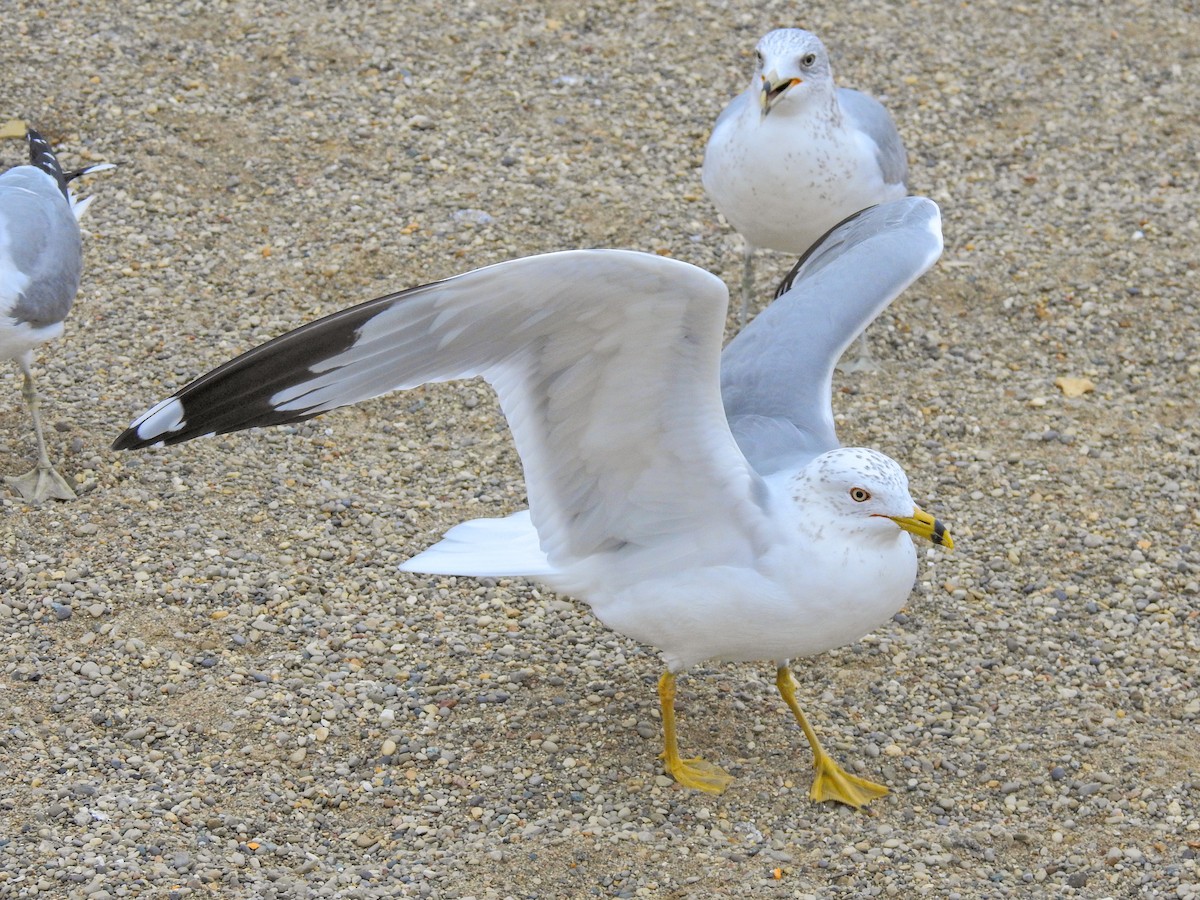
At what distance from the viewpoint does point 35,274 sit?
459 centimetres

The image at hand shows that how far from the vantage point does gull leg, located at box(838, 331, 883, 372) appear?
5422 millimetres

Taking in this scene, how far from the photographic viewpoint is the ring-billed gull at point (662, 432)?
9.62ft

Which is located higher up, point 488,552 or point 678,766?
point 488,552

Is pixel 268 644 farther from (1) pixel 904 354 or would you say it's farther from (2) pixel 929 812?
(1) pixel 904 354

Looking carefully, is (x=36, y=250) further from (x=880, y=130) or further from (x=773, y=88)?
(x=880, y=130)

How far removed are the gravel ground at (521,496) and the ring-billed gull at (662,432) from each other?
38 cm

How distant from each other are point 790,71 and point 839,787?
257 cm

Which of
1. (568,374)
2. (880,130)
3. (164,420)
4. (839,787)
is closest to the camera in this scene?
(164,420)

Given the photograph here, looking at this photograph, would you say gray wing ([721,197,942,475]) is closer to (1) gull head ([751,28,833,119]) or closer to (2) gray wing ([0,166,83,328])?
(1) gull head ([751,28,833,119])


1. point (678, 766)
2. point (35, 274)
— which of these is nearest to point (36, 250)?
point (35, 274)

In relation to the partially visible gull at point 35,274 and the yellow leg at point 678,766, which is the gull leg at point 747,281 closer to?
the yellow leg at point 678,766

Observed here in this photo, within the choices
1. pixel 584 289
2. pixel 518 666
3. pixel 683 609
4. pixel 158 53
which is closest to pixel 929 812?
pixel 683 609

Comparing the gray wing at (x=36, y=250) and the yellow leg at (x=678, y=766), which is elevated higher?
the gray wing at (x=36, y=250)

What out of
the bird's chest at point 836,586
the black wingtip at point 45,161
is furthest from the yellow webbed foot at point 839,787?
the black wingtip at point 45,161
